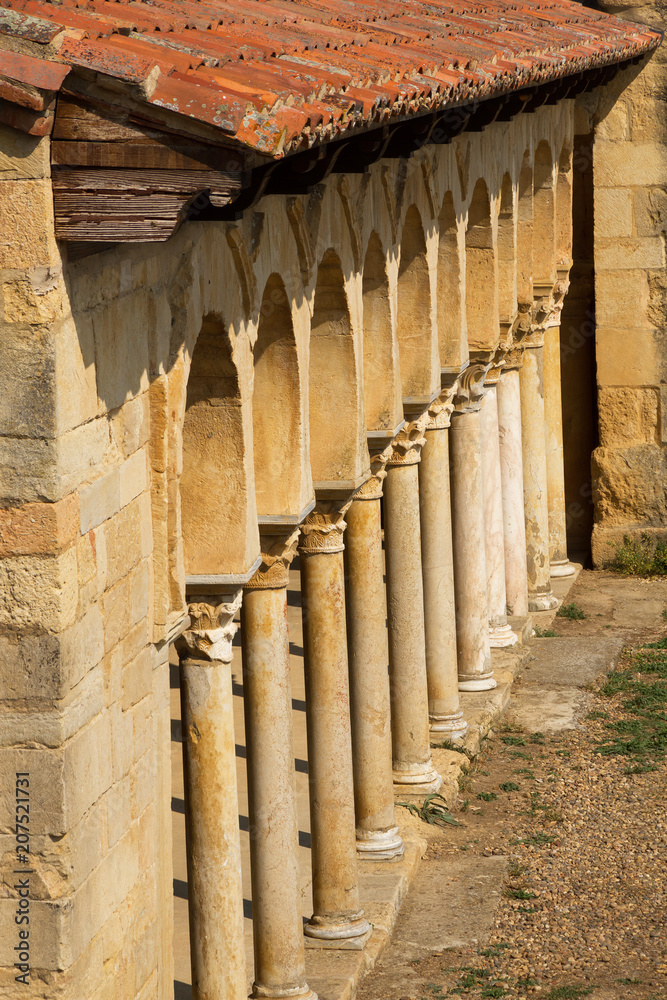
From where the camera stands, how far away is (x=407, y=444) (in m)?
10.1

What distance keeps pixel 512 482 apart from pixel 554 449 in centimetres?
191

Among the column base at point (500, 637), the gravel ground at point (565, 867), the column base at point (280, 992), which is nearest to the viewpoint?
the column base at point (280, 992)

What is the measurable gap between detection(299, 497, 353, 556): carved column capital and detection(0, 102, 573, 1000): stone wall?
0.86 meters

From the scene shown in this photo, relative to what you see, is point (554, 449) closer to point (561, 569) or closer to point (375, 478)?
point (561, 569)

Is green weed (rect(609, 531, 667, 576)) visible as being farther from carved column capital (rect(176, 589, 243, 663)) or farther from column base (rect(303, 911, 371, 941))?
carved column capital (rect(176, 589, 243, 663))

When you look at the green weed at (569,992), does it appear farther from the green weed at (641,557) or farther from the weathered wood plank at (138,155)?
the green weed at (641,557)

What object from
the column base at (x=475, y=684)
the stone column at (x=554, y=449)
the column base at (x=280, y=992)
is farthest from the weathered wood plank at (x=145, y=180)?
the stone column at (x=554, y=449)

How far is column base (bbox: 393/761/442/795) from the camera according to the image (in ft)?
33.5

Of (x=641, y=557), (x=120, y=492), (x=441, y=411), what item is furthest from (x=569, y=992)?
(x=641, y=557)

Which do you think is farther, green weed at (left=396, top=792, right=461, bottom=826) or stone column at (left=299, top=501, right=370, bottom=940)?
green weed at (left=396, top=792, right=461, bottom=826)

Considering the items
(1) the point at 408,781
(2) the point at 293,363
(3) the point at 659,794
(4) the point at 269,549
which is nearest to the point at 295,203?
(2) the point at 293,363

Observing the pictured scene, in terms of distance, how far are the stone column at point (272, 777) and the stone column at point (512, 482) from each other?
23.7 ft

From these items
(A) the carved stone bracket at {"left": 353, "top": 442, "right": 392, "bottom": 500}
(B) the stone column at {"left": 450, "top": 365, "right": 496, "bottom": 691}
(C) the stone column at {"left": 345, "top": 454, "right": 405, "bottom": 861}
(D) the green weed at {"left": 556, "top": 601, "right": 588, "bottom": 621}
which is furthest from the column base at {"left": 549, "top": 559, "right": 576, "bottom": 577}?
(C) the stone column at {"left": 345, "top": 454, "right": 405, "bottom": 861}

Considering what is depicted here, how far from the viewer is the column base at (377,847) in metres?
9.23
